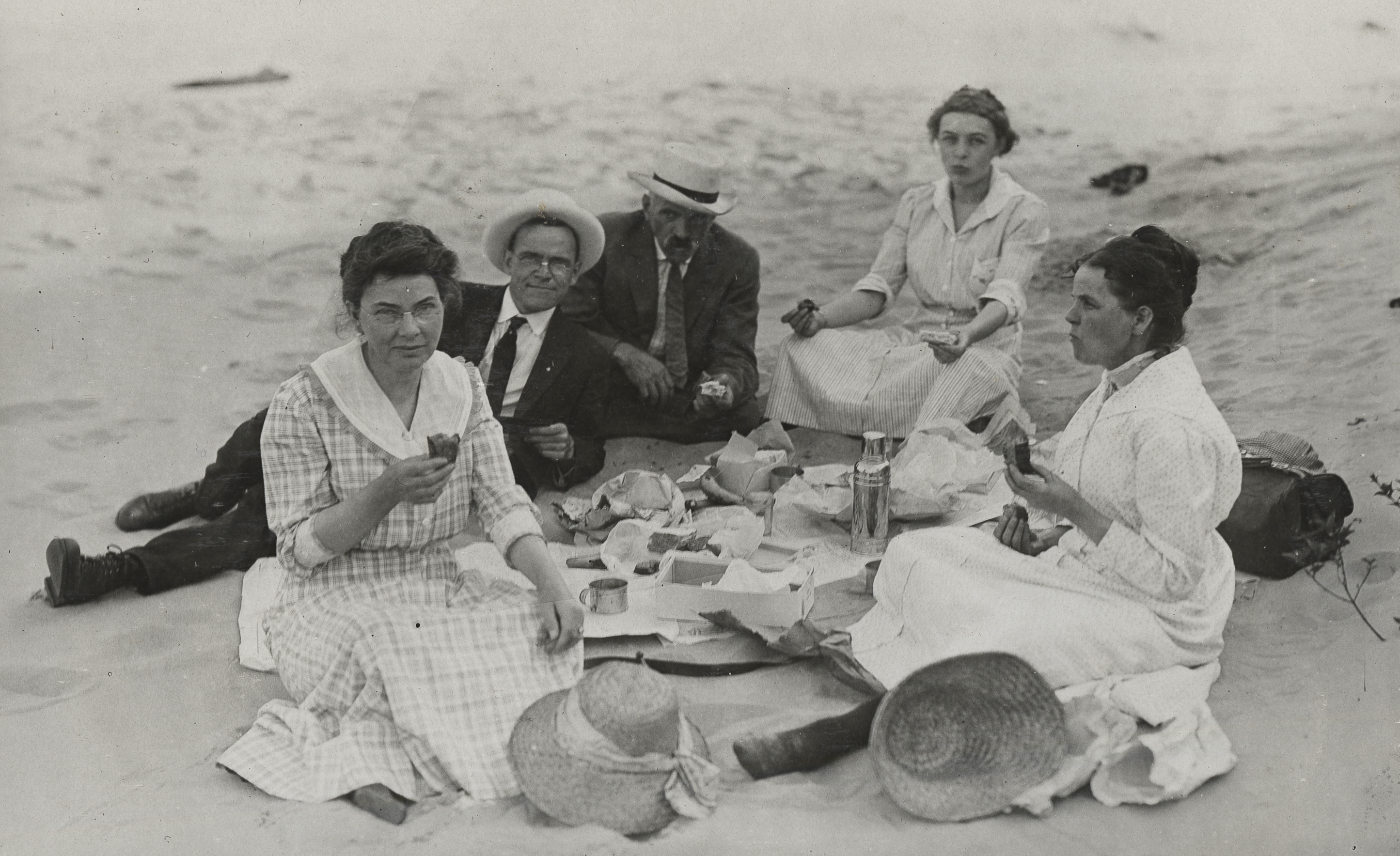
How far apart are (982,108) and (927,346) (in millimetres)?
1100

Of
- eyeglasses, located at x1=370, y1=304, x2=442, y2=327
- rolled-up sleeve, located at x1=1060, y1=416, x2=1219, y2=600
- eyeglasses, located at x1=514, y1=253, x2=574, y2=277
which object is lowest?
rolled-up sleeve, located at x1=1060, y1=416, x2=1219, y2=600

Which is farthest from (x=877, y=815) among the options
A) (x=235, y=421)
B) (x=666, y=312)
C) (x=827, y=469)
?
(x=235, y=421)

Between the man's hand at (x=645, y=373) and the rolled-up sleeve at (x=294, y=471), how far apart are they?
2.39 m

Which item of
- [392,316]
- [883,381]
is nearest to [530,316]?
[883,381]

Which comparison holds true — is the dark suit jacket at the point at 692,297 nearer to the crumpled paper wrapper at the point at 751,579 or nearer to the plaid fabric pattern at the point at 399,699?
the crumpled paper wrapper at the point at 751,579

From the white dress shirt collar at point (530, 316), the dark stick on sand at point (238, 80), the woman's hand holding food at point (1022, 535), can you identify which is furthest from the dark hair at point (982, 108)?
the dark stick on sand at point (238, 80)

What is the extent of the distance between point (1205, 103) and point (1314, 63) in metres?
1.70

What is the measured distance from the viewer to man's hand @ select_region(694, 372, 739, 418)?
19.0 feet

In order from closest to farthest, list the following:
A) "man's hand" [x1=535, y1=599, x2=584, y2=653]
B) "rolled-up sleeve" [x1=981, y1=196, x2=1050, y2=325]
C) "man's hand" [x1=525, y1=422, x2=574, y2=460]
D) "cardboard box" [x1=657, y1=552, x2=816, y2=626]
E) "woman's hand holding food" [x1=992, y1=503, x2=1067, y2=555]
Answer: "man's hand" [x1=535, y1=599, x2=584, y2=653] → "woman's hand holding food" [x1=992, y1=503, x2=1067, y2=555] → "cardboard box" [x1=657, y1=552, x2=816, y2=626] → "man's hand" [x1=525, y1=422, x2=574, y2=460] → "rolled-up sleeve" [x1=981, y1=196, x2=1050, y2=325]

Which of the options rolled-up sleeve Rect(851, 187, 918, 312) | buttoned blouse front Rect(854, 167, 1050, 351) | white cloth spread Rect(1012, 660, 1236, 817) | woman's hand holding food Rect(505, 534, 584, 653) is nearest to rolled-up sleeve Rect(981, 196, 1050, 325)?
buttoned blouse front Rect(854, 167, 1050, 351)

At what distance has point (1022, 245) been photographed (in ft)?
19.4

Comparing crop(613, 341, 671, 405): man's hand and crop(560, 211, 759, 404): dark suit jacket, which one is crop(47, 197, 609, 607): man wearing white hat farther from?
crop(560, 211, 759, 404): dark suit jacket

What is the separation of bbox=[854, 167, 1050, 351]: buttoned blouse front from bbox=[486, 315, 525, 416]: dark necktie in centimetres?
183

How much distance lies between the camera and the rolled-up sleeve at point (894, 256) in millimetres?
6273
